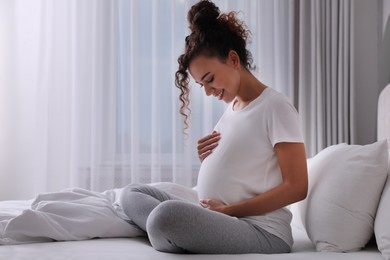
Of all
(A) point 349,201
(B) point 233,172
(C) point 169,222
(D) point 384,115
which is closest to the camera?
(C) point 169,222

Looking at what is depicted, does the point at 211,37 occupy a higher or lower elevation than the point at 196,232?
higher

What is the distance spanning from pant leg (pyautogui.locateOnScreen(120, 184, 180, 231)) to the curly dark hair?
426 mm

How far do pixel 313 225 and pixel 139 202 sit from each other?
1.81 feet

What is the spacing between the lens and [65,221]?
1.69 meters

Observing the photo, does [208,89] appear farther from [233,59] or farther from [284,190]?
[284,190]

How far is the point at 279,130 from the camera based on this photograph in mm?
1672

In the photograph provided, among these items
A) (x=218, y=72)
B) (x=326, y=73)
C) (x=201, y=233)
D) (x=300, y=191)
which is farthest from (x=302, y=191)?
(x=326, y=73)

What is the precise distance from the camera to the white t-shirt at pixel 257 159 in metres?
1.68

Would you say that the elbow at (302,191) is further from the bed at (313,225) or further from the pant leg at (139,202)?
the pant leg at (139,202)

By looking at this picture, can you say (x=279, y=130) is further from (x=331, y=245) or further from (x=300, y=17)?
(x=300, y=17)

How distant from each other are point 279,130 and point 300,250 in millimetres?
378

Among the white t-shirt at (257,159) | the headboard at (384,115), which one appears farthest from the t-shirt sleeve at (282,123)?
the headboard at (384,115)

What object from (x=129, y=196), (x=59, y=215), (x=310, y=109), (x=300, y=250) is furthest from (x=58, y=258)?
(x=310, y=109)

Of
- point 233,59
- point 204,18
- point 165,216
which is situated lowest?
point 165,216
